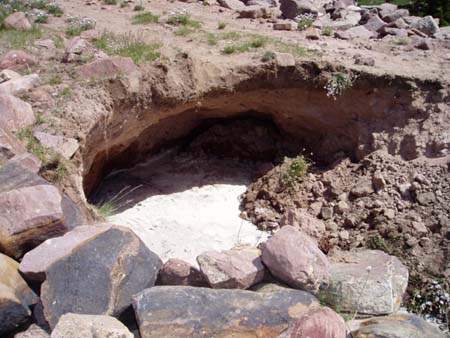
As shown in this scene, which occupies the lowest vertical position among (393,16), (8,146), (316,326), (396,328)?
(396,328)

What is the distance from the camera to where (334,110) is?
240 inches

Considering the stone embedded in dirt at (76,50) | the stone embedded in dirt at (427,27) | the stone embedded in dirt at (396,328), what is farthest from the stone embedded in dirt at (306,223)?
A: the stone embedded in dirt at (427,27)

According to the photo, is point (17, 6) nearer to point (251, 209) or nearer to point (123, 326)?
point (251, 209)

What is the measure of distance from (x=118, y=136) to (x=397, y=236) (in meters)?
3.08

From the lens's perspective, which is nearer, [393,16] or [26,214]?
[26,214]

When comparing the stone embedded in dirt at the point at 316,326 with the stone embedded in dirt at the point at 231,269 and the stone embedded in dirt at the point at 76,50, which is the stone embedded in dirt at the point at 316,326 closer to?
the stone embedded in dirt at the point at 231,269

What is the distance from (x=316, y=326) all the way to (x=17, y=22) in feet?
17.2

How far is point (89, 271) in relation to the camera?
10.3ft

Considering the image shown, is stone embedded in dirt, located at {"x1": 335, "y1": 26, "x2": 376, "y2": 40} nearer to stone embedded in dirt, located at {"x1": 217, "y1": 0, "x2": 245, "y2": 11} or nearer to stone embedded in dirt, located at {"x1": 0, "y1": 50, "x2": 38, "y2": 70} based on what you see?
stone embedded in dirt, located at {"x1": 217, "y1": 0, "x2": 245, "y2": 11}

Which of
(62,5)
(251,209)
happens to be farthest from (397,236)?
(62,5)

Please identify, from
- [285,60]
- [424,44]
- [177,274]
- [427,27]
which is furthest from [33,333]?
[427,27]

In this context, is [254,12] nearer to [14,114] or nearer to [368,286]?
[14,114]

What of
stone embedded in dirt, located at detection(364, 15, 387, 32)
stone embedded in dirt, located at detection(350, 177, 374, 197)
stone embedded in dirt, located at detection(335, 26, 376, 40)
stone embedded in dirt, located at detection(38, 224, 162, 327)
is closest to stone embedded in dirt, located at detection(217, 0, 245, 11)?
stone embedded in dirt, located at detection(335, 26, 376, 40)

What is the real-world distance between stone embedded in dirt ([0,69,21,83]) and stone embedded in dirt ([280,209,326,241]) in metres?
3.06
